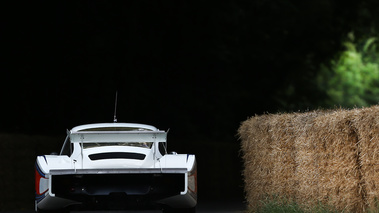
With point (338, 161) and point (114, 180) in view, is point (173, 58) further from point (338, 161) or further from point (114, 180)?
point (338, 161)

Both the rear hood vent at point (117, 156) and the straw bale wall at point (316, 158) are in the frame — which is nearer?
the straw bale wall at point (316, 158)

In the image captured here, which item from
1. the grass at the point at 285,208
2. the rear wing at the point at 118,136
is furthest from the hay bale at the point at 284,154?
the rear wing at the point at 118,136

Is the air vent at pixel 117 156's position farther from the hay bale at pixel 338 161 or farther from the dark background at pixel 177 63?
the dark background at pixel 177 63

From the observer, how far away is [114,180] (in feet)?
36.7

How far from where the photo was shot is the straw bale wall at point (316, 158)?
34.0ft

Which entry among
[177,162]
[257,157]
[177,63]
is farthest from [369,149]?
[177,63]

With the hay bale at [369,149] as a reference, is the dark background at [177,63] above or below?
above

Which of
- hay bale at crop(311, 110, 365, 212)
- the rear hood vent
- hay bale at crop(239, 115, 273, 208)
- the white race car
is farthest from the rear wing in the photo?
hay bale at crop(239, 115, 273, 208)

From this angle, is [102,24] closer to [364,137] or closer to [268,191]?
[268,191]

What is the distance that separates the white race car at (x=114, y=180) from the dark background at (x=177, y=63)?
11.9 metres

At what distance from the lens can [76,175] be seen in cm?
1098

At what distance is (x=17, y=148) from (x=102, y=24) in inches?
327

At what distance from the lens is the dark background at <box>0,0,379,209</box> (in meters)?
25.6

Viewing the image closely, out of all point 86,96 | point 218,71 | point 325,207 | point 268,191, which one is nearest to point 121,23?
point 86,96
